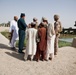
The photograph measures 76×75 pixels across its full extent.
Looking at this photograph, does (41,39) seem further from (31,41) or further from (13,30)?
(13,30)

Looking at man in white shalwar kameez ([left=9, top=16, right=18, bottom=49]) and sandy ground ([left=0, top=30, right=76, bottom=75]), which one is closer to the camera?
sandy ground ([left=0, top=30, right=76, bottom=75])

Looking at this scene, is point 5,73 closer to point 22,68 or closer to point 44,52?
point 22,68

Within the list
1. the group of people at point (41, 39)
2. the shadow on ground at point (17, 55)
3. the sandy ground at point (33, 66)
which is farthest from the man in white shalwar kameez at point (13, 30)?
the group of people at point (41, 39)

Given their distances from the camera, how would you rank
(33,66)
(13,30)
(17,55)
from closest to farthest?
(33,66) < (17,55) < (13,30)

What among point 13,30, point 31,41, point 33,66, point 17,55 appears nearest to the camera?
point 33,66

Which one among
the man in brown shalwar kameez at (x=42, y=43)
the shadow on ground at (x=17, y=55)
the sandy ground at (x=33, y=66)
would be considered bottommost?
the sandy ground at (x=33, y=66)

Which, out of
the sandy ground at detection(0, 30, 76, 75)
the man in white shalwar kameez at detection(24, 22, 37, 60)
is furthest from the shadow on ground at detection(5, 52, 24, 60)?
the man in white shalwar kameez at detection(24, 22, 37, 60)

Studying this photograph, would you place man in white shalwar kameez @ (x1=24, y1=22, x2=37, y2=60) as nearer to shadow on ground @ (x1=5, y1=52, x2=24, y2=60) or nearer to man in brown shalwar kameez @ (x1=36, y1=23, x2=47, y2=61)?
man in brown shalwar kameez @ (x1=36, y1=23, x2=47, y2=61)

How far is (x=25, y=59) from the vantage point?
9.86 metres

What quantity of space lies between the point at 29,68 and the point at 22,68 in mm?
285

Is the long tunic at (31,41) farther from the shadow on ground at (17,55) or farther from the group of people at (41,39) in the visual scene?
the shadow on ground at (17,55)

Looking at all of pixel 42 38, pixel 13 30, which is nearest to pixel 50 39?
pixel 42 38

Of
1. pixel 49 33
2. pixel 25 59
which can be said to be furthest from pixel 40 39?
pixel 25 59

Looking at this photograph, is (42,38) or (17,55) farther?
(17,55)
